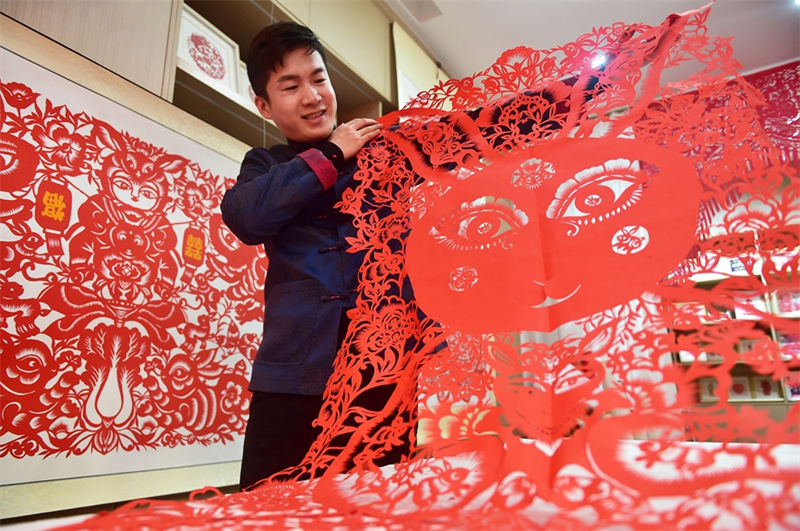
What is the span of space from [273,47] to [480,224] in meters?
0.65

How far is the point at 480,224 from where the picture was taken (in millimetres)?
620

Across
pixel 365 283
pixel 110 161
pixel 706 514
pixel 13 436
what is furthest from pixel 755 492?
pixel 110 161

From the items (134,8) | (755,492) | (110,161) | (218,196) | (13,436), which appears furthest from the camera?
(218,196)

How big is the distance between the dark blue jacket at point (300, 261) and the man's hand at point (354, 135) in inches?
1.3

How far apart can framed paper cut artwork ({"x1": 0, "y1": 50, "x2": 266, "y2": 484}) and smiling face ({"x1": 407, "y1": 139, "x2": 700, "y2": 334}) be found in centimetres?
87

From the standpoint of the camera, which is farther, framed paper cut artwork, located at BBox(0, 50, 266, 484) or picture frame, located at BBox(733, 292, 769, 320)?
framed paper cut artwork, located at BBox(0, 50, 266, 484)

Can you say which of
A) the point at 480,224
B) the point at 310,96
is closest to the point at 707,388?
the point at 480,224

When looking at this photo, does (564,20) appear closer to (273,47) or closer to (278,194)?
(273,47)

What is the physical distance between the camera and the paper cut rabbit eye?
602 mm

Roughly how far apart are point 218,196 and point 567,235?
3.97ft

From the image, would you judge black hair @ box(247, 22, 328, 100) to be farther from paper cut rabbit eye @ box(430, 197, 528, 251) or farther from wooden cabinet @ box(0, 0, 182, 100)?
paper cut rabbit eye @ box(430, 197, 528, 251)

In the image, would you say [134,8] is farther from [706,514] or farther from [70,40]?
[706,514]

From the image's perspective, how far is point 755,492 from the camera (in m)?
0.34

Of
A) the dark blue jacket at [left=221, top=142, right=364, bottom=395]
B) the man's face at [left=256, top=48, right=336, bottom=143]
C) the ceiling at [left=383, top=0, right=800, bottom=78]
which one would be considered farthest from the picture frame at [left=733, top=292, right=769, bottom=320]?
the ceiling at [left=383, top=0, right=800, bottom=78]
